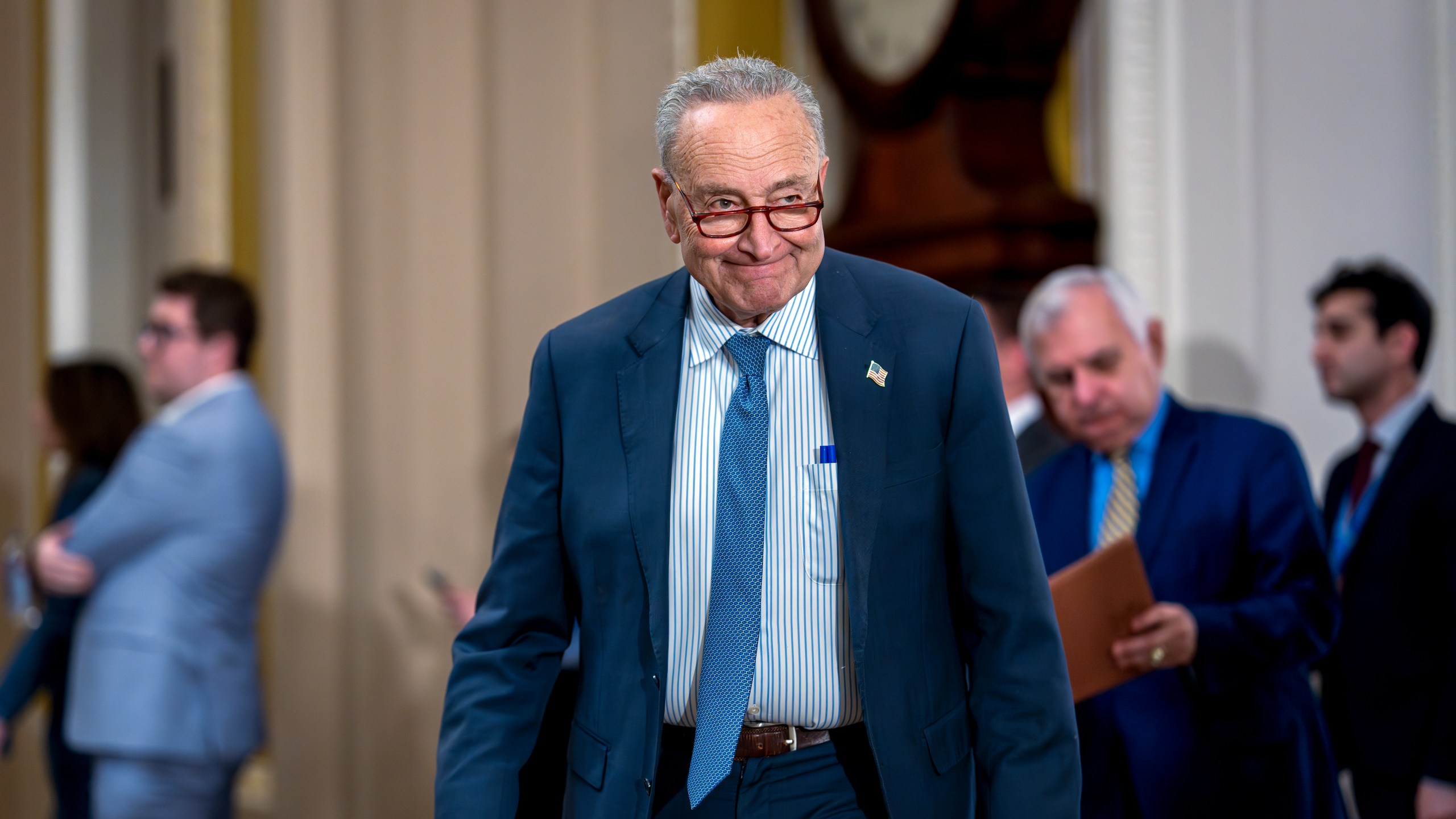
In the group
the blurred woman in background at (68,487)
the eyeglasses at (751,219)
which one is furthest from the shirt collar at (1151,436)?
the blurred woman in background at (68,487)

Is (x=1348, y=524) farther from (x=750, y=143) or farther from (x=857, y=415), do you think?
(x=750, y=143)

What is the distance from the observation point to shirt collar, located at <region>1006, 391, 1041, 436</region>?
10.7 ft

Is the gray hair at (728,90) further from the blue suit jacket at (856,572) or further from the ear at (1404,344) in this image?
the ear at (1404,344)

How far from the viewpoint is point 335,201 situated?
Answer: 4.79m

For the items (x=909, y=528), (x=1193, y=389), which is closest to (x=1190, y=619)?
(x=909, y=528)

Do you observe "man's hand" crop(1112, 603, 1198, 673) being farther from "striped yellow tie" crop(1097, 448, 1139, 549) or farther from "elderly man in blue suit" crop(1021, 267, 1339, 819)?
"striped yellow tie" crop(1097, 448, 1139, 549)

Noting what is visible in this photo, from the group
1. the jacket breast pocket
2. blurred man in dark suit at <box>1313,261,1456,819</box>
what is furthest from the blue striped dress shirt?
blurred man in dark suit at <box>1313,261,1456,819</box>

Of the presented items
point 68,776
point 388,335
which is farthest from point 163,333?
point 68,776

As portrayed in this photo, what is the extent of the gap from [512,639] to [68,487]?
10.7ft

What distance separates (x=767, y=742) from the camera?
5.20 feet

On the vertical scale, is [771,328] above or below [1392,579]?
above

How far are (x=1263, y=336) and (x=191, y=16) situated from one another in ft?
13.8

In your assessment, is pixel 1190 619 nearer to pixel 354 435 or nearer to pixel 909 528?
pixel 909 528

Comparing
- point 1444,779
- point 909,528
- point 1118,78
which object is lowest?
point 1444,779
